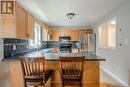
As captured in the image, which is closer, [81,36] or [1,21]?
[1,21]

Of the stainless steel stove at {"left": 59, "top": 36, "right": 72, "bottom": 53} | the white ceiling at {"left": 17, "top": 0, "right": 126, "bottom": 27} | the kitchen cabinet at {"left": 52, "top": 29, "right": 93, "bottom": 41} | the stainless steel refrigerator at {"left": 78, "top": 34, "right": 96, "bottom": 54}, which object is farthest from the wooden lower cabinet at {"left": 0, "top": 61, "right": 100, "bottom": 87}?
the kitchen cabinet at {"left": 52, "top": 29, "right": 93, "bottom": 41}

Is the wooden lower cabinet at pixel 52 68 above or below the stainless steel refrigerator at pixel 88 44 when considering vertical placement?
below

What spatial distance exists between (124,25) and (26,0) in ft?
9.11

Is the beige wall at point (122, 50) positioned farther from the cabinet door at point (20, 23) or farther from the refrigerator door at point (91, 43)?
the refrigerator door at point (91, 43)

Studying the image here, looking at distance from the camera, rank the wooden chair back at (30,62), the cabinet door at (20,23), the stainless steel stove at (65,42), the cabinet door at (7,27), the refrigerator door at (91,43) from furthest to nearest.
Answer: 1. the stainless steel stove at (65,42)
2. the refrigerator door at (91,43)
3. the cabinet door at (20,23)
4. the cabinet door at (7,27)
5. the wooden chair back at (30,62)

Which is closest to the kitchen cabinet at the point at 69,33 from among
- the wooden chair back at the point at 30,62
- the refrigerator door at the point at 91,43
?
the refrigerator door at the point at 91,43

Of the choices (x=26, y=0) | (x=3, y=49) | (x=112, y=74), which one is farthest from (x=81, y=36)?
(x=3, y=49)

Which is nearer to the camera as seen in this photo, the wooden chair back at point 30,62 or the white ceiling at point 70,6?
the wooden chair back at point 30,62

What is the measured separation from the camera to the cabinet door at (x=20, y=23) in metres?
3.37

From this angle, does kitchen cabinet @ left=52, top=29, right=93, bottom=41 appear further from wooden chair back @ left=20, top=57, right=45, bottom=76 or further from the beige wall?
wooden chair back @ left=20, top=57, right=45, bottom=76

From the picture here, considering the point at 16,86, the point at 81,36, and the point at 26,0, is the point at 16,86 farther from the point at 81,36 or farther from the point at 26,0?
the point at 81,36

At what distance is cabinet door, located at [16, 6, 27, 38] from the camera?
11.0ft

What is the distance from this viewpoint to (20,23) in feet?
11.6

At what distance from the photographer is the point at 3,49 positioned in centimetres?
342
